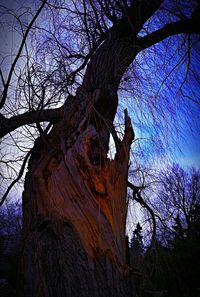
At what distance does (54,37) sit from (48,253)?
6.27 feet

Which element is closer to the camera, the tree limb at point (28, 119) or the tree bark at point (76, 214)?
the tree bark at point (76, 214)

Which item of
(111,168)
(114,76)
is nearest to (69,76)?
(114,76)

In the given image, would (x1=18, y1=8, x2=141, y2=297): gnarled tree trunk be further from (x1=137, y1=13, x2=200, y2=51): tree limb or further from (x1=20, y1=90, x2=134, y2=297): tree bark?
(x1=137, y1=13, x2=200, y2=51): tree limb

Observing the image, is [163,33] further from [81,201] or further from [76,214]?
[76,214]

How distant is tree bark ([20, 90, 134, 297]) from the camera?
1.28 m

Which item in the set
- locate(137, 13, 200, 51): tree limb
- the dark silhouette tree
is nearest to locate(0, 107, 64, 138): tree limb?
the dark silhouette tree

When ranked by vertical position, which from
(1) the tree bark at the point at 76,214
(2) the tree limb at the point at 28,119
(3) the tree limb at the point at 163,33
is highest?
(3) the tree limb at the point at 163,33

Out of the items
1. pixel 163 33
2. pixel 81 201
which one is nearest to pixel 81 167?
pixel 81 201

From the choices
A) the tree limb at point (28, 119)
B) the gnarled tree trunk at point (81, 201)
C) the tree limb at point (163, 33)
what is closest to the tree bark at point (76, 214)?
the gnarled tree trunk at point (81, 201)

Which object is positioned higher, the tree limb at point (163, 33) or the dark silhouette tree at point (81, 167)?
the tree limb at point (163, 33)

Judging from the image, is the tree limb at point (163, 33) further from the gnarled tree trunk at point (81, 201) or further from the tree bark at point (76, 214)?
the tree bark at point (76, 214)

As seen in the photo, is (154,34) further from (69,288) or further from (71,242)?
(69,288)

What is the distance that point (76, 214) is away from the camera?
4.98 feet

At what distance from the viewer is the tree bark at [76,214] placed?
4.20ft
